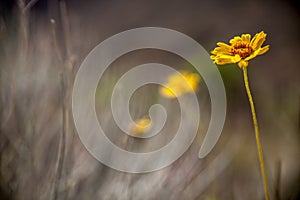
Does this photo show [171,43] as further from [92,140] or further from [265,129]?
[92,140]

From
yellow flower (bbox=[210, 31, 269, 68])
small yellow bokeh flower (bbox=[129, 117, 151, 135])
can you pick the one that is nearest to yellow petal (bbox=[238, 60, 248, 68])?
yellow flower (bbox=[210, 31, 269, 68])

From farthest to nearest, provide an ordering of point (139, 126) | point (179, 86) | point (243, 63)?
point (179, 86)
point (139, 126)
point (243, 63)

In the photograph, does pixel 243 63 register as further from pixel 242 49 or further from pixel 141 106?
pixel 141 106

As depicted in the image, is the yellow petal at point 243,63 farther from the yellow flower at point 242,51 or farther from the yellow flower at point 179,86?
the yellow flower at point 179,86

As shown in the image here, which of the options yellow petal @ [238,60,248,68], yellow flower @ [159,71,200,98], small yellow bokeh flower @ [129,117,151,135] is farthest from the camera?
yellow flower @ [159,71,200,98]

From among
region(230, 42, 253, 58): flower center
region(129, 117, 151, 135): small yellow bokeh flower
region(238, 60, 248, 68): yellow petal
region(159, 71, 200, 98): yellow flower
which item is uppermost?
region(230, 42, 253, 58): flower center

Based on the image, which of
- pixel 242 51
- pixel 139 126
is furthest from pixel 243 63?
pixel 139 126

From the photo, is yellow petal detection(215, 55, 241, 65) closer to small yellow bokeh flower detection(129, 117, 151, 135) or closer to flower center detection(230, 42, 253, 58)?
flower center detection(230, 42, 253, 58)
